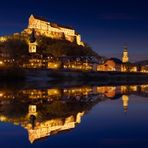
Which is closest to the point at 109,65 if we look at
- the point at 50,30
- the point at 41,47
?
the point at 41,47

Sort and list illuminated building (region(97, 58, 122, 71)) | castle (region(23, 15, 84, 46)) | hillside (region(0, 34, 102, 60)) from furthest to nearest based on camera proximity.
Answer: castle (region(23, 15, 84, 46)), illuminated building (region(97, 58, 122, 71)), hillside (region(0, 34, 102, 60))

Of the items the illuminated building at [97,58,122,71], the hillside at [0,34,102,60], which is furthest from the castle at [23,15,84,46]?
the illuminated building at [97,58,122,71]

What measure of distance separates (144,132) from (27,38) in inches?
5731

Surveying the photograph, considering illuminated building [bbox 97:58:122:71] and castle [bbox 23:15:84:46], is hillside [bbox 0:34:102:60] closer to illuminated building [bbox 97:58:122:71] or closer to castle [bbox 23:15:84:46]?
castle [bbox 23:15:84:46]

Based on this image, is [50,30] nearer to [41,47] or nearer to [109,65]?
[41,47]

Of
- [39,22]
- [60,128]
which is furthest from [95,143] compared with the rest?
[39,22]

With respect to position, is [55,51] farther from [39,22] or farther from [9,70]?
[9,70]

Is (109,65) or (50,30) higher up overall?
(50,30)

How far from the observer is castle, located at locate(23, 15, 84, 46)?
172250 millimetres

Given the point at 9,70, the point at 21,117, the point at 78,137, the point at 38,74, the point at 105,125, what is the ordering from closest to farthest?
the point at 78,137 < the point at 105,125 < the point at 21,117 < the point at 9,70 < the point at 38,74

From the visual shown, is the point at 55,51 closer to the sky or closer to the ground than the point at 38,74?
closer to the sky

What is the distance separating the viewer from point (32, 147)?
13.2 metres

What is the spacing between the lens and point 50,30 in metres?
178

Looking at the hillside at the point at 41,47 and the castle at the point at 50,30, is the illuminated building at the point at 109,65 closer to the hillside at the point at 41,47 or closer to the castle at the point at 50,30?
the hillside at the point at 41,47
